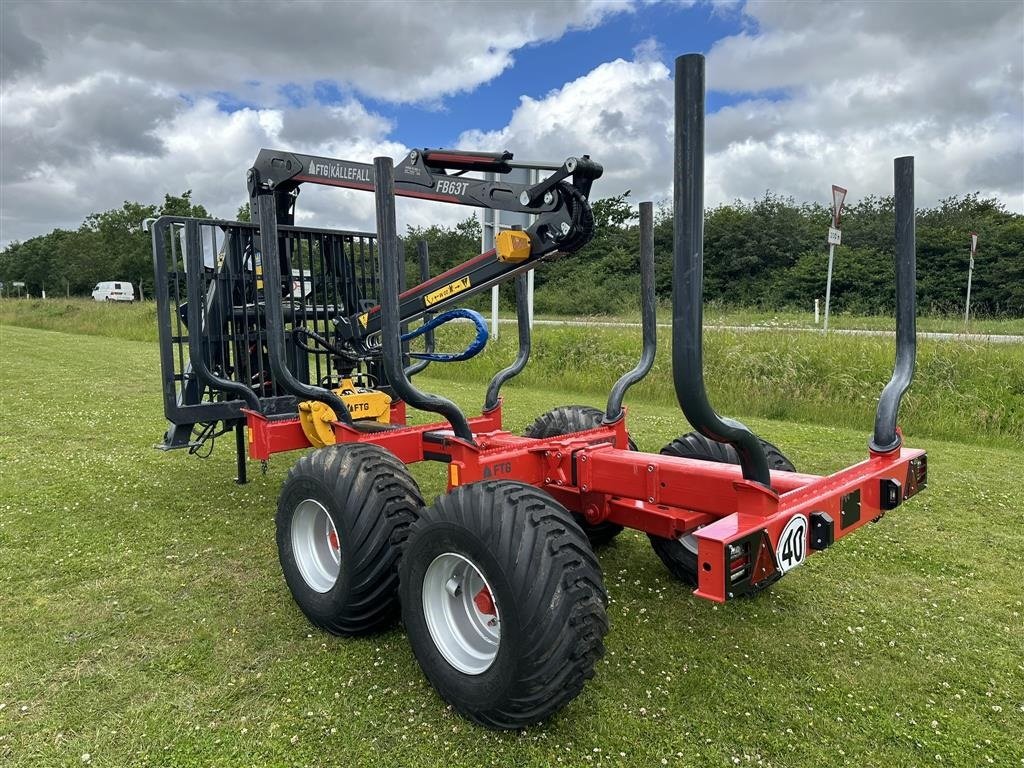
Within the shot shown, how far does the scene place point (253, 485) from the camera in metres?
6.42

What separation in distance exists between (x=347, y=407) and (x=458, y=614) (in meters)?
2.13

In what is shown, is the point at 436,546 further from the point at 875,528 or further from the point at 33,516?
the point at 33,516

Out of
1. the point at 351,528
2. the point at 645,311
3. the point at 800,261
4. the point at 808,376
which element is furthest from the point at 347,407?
the point at 800,261

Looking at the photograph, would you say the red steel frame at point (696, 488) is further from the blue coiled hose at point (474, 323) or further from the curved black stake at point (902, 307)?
the blue coiled hose at point (474, 323)

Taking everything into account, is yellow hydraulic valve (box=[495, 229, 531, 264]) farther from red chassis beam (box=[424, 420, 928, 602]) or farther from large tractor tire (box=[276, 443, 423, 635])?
large tractor tire (box=[276, 443, 423, 635])

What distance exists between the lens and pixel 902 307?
3.07 metres

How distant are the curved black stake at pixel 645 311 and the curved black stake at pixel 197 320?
243 centimetres

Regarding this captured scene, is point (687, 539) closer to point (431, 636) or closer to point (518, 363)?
point (518, 363)

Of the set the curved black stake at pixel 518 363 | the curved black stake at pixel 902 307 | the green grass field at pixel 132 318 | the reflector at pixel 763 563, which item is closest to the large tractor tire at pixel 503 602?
the reflector at pixel 763 563

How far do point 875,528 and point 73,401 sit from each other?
1055cm

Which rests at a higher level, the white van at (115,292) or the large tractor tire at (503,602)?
the white van at (115,292)

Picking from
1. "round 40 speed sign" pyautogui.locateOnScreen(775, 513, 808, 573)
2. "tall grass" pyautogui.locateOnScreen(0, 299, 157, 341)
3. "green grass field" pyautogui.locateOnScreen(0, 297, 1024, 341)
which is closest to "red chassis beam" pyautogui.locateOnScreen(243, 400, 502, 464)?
"round 40 speed sign" pyautogui.locateOnScreen(775, 513, 808, 573)

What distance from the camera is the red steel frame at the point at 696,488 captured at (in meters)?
2.39

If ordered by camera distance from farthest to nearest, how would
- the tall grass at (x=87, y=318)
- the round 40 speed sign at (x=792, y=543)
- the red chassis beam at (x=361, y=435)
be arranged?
the tall grass at (x=87, y=318) → the red chassis beam at (x=361, y=435) → the round 40 speed sign at (x=792, y=543)
